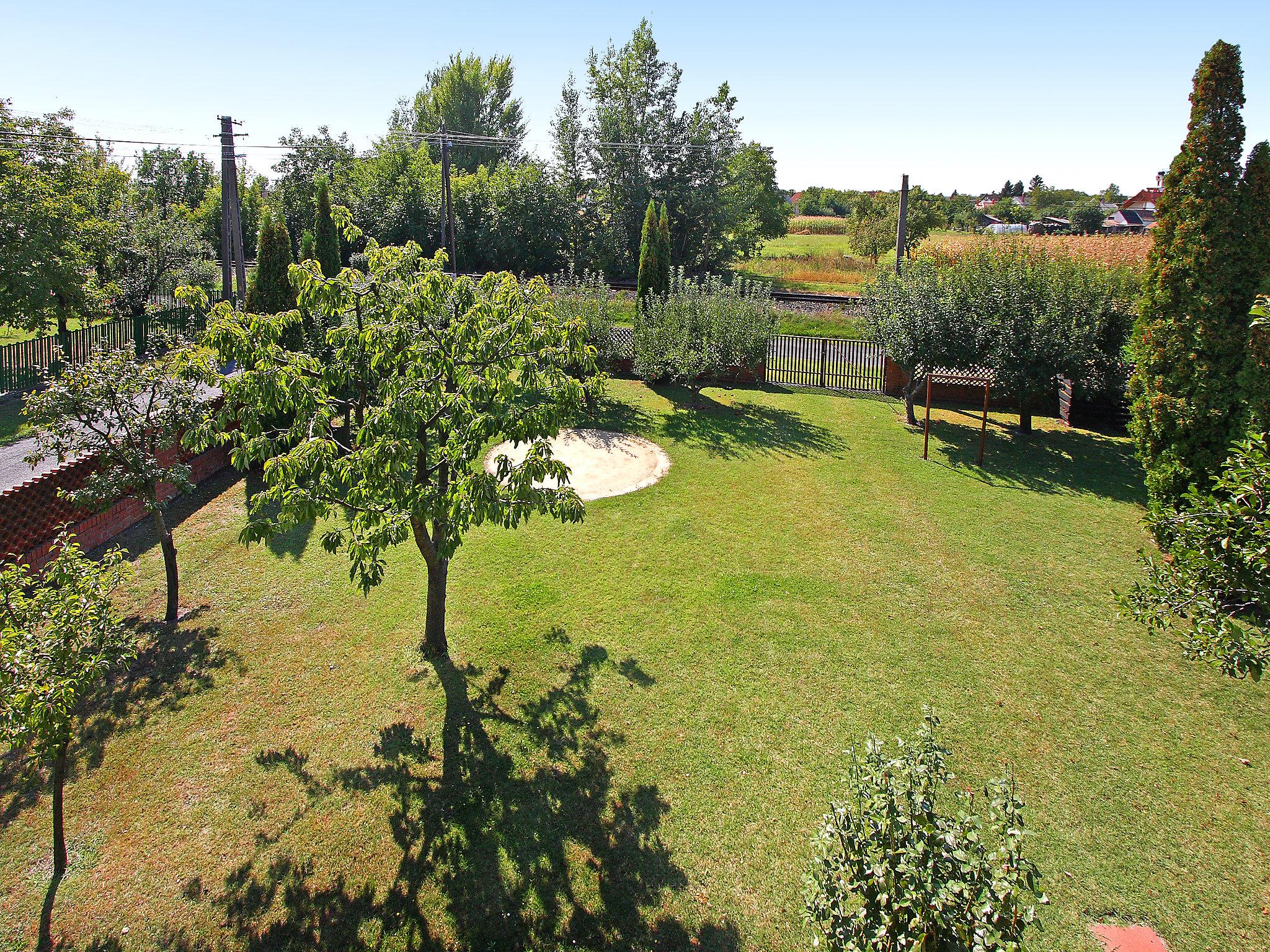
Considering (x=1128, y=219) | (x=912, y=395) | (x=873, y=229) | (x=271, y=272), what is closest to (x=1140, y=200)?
(x=1128, y=219)

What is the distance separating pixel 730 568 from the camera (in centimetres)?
1057

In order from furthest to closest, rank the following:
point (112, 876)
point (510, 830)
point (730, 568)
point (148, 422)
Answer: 1. point (730, 568)
2. point (148, 422)
3. point (510, 830)
4. point (112, 876)

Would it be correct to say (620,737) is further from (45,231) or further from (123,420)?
(45,231)

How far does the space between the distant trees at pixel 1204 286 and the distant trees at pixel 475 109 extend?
154 ft

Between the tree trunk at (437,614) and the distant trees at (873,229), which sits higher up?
the distant trees at (873,229)

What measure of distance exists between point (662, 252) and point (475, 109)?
131 ft

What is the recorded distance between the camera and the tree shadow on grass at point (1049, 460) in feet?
44.2

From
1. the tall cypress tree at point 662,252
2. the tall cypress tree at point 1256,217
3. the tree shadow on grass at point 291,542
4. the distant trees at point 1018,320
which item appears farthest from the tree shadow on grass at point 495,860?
the tall cypress tree at point 662,252

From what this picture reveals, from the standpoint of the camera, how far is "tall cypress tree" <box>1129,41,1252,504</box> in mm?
10297

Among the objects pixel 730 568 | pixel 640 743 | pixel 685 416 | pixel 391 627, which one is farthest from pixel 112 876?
pixel 685 416

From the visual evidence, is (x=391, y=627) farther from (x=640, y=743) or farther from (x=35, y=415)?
(x=35, y=415)

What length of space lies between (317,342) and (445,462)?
26.8ft

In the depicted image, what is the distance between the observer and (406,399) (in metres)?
6.37

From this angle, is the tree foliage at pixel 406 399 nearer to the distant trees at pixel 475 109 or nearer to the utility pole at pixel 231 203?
the utility pole at pixel 231 203
